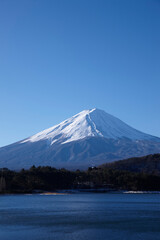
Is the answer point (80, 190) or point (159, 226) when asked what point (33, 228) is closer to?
point (159, 226)

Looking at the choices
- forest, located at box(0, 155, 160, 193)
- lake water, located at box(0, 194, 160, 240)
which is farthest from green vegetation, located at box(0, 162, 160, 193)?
lake water, located at box(0, 194, 160, 240)

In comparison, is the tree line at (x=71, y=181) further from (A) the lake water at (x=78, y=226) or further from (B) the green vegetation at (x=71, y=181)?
(A) the lake water at (x=78, y=226)

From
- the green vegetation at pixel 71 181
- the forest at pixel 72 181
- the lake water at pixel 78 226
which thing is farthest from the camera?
the green vegetation at pixel 71 181

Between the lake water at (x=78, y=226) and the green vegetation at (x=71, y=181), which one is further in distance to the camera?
the green vegetation at (x=71, y=181)

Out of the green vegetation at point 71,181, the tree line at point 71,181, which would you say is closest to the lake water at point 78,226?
the tree line at point 71,181

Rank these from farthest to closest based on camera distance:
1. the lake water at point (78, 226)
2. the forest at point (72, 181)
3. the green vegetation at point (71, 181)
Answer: the green vegetation at point (71, 181), the forest at point (72, 181), the lake water at point (78, 226)

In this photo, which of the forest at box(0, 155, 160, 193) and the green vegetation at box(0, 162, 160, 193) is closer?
the forest at box(0, 155, 160, 193)

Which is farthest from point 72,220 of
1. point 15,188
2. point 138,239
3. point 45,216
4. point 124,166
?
point 124,166

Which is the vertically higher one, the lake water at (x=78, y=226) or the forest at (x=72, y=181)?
the forest at (x=72, y=181)

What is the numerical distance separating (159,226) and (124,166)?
12740 centimetres

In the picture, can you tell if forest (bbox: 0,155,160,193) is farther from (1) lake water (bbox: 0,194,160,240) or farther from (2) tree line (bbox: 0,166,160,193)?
(1) lake water (bbox: 0,194,160,240)

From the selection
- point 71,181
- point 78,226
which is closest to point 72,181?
point 71,181

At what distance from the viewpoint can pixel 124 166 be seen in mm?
167750

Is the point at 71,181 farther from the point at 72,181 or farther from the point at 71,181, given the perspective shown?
the point at 72,181
